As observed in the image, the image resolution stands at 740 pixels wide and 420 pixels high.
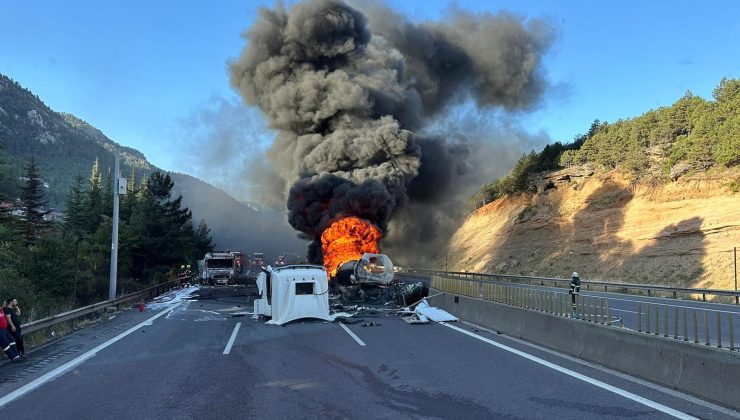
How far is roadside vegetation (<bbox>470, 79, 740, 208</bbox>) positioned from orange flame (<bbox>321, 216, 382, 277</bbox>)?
70.9 ft

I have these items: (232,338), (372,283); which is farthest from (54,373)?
(372,283)

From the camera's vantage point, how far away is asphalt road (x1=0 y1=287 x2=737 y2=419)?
5.41 metres

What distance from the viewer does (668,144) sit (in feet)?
131

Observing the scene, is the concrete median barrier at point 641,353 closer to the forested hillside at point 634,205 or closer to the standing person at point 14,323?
the standing person at point 14,323

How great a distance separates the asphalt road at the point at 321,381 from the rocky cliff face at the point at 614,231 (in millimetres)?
23966

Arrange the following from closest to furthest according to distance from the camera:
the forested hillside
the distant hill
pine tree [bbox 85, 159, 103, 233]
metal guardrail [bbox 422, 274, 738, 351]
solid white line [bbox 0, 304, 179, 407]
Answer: solid white line [bbox 0, 304, 179, 407], metal guardrail [bbox 422, 274, 738, 351], the forested hillside, pine tree [bbox 85, 159, 103, 233], the distant hill

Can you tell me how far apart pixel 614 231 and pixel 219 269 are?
27.9 metres

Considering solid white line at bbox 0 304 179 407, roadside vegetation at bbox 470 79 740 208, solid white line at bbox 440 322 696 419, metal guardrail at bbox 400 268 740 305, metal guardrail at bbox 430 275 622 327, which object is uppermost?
roadside vegetation at bbox 470 79 740 208

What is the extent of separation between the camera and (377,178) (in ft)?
110

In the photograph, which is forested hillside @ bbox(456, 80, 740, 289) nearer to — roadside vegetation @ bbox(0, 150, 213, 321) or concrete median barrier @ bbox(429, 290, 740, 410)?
concrete median barrier @ bbox(429, 290, 740, 410)

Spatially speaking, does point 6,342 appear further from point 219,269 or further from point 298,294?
point 219,269

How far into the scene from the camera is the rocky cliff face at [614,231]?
29.9 meters

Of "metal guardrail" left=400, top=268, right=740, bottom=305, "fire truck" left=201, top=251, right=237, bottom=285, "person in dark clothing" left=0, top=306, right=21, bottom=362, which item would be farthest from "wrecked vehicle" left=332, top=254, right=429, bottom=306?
"fire truck" left=201, top=251, right=237, bottom=285

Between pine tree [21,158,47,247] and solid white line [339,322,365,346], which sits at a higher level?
pine tree [21,158,47,247]
